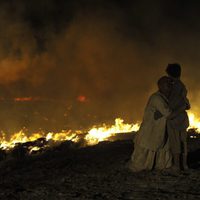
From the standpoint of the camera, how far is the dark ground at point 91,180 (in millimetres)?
7495

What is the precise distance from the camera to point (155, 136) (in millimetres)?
8797

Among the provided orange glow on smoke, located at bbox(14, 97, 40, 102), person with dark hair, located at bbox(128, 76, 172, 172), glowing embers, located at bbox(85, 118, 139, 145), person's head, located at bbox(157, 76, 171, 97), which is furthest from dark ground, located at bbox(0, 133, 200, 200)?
orange glow on smoke, located at bbox(14, 97, 40, 102)

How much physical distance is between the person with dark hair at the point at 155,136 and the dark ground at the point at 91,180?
27cm

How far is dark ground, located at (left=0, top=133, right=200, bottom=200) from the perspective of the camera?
24.6 ft

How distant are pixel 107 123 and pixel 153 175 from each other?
64.1 ft

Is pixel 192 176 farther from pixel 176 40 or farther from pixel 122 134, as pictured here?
pixel 176 40

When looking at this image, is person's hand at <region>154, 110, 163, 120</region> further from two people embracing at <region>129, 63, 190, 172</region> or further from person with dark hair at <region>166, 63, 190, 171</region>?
person with dark hair at <region>166, 63, 190, 171</region>

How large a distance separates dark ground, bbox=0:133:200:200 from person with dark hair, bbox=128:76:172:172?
10.5 inches

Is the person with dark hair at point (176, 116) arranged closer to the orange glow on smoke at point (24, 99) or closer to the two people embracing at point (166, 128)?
the two people embracing at point (166, 128)

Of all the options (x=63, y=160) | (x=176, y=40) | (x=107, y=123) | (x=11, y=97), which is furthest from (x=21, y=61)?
(x=63, y=160)

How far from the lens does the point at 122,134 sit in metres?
18.5

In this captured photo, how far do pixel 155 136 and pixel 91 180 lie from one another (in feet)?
5.05

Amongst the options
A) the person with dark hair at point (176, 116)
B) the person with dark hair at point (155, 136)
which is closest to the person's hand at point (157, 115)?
the person with dark hair at point (155, 136)

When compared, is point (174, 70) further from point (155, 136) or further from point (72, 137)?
point (72, 137)
